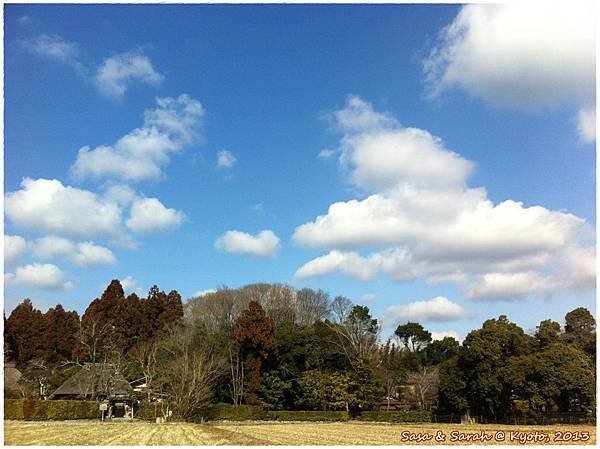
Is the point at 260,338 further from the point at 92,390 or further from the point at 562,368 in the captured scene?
the point at 562,368

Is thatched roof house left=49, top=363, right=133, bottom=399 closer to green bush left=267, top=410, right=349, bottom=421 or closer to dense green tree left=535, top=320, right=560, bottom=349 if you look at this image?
green bush left=267, top=410, right=349, bottom=421

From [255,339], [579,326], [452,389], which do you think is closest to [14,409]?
[255,339]

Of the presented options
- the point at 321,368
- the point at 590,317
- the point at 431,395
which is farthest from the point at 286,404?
the point at 590,317

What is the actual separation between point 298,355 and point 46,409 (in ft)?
41.1

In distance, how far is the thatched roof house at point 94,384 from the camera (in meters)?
29.0

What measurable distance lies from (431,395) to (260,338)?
10.6 metres

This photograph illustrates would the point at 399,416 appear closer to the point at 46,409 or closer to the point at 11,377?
the point at 46,409

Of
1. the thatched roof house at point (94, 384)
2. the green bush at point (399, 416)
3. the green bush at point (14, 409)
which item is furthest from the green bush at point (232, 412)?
the green bush at point (14, 409)

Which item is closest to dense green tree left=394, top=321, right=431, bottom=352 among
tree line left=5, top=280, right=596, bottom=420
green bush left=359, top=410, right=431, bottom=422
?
tree line left=5, top=280, right=596, bottom=420

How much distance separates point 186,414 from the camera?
2556 cm

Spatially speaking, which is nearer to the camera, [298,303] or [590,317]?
[590,317]

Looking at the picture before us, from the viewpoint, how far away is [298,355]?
3097 cm

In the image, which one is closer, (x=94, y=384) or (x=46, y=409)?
(x=46, y=409)

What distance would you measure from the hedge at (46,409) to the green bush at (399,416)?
13100 millimetres
